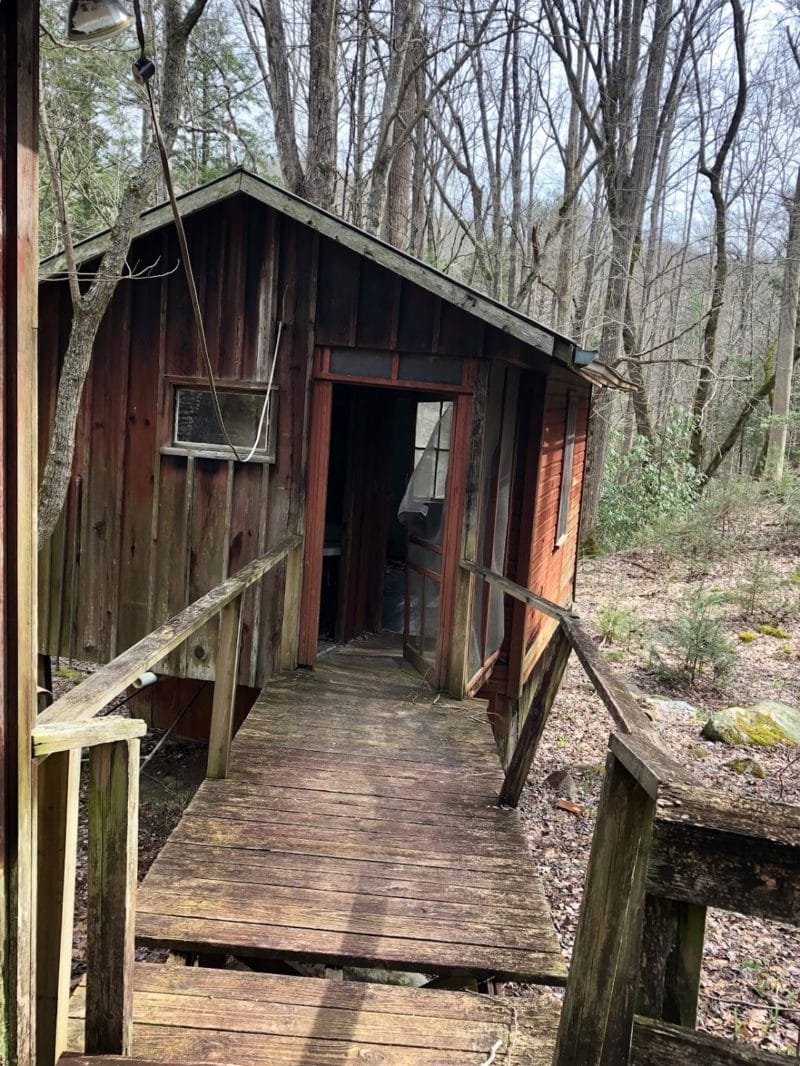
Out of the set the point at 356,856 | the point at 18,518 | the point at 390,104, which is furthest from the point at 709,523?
the point at 18,518

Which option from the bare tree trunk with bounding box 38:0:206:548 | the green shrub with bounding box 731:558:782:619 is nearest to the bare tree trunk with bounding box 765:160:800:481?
the green shrub with bounding box 731:558:782:619

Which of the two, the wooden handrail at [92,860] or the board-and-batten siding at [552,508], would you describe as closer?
the wooden handrail at [92,860]

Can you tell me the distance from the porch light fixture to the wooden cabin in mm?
3471

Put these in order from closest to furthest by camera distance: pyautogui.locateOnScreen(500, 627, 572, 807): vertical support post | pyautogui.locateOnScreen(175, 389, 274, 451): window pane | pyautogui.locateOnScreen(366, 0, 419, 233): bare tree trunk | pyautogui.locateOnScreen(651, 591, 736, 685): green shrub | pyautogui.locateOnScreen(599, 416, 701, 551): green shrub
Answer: pyautogui.locateOnScreen(500, 627, 572, 807): vertical support post, pyautogui.locateOnScreen(175, 389, 274, 451): window pane, pyautogui.locateOnScreen(651, 591, 736, 685): green shrub, pyautogui.locateOnScreen(366, 0, 419, 233): bare tree trunk, pyautogui.locateOnScreen(599, 416, 701, 551): green shrub

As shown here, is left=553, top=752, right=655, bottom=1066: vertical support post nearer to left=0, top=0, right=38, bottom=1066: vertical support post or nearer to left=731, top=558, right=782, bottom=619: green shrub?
left=0, top=0, right=38, bottom=1066: vertical support post

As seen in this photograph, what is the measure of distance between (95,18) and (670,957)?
293cm

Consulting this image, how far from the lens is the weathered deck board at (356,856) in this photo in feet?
10.8

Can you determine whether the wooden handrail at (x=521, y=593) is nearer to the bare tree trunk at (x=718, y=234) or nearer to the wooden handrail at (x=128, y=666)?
the wooden handrail at (x=128, y=666)

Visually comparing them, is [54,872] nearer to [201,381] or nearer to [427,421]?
[201,381]

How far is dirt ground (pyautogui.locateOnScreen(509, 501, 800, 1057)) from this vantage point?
457cm

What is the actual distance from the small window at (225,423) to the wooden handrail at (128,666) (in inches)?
83.7

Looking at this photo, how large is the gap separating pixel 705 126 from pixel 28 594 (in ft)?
74.5

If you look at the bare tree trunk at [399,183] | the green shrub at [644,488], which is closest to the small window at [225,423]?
the bare tree trunk at [399,183]

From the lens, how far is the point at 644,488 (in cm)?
1764
